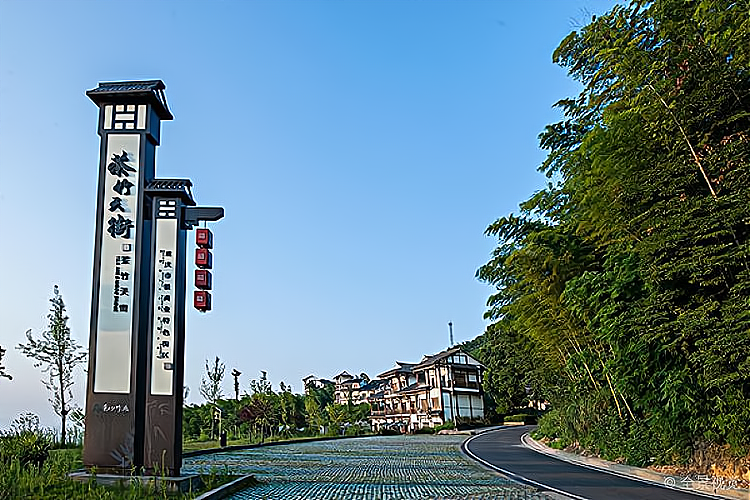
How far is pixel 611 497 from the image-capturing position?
29.4 ft

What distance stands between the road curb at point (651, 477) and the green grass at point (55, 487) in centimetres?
690

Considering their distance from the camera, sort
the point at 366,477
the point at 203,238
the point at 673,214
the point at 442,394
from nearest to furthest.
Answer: the point at 673,214 → the point at 203,238 → the point at 366,477 → the point at 442,394

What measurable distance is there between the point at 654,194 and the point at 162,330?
7614 millimetres

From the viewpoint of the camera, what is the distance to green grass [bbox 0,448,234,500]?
7660mm

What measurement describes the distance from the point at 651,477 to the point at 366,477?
16.0 feet

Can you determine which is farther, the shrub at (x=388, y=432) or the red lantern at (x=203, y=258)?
the shrub at (x=388, y=432)

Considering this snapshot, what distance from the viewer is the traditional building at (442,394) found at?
43.6 m

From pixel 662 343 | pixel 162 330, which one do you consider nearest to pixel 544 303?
pixel 662 343

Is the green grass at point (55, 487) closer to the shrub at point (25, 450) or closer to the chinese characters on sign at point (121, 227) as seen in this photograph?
the shrub at point (25, 450)

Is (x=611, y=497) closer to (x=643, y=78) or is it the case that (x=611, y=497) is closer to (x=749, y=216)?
(x=749, y=216)

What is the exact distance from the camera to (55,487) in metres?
8.16

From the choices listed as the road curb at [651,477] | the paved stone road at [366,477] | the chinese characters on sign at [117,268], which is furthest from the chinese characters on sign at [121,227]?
the road curb at [651,477]

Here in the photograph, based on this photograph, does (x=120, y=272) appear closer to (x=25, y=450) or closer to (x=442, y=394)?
(x=25, y=450)

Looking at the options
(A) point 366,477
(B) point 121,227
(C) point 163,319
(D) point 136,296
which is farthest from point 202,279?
(A) point 366,477
